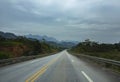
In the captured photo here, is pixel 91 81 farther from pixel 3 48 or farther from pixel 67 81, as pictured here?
pixel 3 48

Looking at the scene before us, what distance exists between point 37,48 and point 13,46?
12.1 m

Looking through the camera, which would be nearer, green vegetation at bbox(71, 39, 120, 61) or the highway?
the highway

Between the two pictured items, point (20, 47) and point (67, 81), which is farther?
point (20, 47)

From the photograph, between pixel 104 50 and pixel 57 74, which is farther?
pixel 104 50

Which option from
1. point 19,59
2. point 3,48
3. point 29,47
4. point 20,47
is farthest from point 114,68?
point 29,47

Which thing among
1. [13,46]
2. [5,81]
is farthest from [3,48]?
[5,81]

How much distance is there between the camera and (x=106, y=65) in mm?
23922

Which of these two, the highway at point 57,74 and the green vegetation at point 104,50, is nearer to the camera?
the highway at point 57,74

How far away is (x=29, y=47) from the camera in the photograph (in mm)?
95688

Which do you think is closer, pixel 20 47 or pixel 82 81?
pixel 82 81

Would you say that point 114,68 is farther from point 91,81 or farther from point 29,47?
point 29,47

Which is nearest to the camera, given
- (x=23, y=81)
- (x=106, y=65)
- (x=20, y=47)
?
(x=23, y=81)

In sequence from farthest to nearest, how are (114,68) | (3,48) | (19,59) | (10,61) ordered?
(3,48)
(19,59)
(10,61)
(114,68)

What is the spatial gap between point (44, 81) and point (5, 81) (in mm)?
2012
